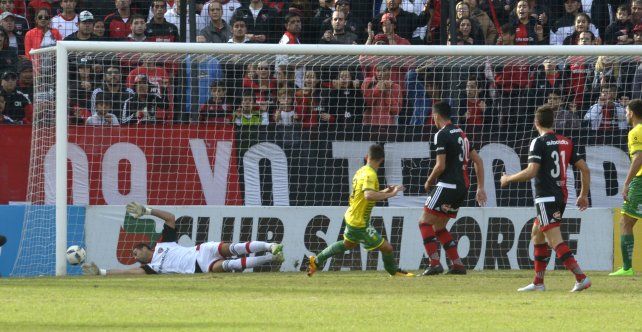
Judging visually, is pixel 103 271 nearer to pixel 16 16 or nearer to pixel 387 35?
pixel 16 16

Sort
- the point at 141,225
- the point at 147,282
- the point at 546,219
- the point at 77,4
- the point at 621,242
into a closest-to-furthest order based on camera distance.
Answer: the point at 546,219 → the point at 147,282 → the point at 621,242 → the point at 141,225 → the point at 77,4

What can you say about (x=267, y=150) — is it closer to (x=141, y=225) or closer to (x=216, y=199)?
(x=216, y=199)

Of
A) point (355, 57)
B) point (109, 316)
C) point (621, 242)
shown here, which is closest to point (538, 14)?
point (355, 57)

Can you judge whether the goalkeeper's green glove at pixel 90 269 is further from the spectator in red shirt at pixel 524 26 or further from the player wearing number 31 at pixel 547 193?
the spectator in red shirt at pixel 524 26

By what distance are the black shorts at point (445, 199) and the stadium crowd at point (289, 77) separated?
224 cm

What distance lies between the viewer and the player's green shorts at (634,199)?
48.1ft

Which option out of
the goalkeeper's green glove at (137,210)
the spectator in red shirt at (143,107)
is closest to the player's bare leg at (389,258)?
the goalkeeper's green glove at (137,210)

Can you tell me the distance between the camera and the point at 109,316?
31.2 feet

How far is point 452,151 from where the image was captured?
14.4 meters

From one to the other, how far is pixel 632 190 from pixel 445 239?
2300 mm

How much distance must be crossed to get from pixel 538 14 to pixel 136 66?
613 cm

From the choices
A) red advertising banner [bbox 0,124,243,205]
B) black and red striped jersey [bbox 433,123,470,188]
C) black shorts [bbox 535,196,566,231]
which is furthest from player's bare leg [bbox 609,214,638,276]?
red advertising banner [bbox 0,124,243,205]

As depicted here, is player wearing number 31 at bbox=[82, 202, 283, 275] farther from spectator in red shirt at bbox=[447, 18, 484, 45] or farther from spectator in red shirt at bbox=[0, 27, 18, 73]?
spectator in red shirt at bbox=[447, 18, 484, 45]

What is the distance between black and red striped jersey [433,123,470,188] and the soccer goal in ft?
5.08
